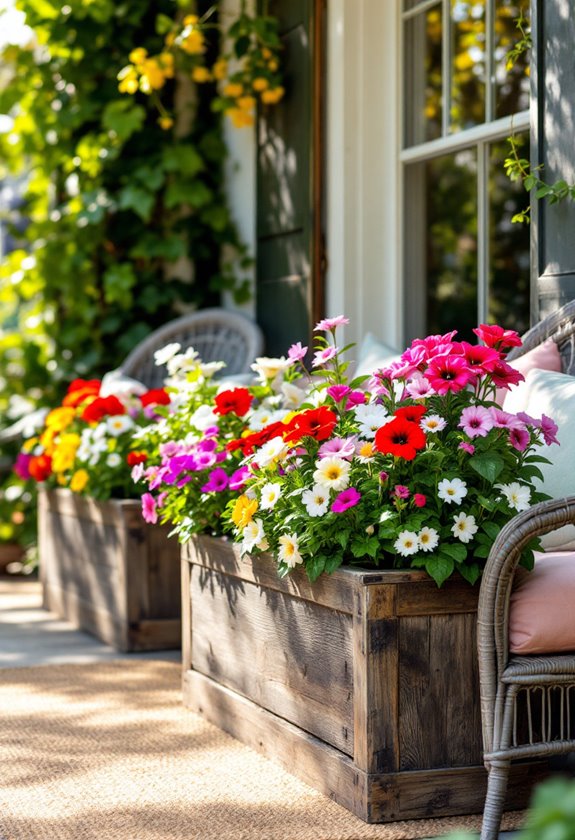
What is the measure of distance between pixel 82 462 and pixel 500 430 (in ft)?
6.66

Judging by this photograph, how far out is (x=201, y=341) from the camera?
14.9 feet

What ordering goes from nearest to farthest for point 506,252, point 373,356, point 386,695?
point 386,695
point 373,356
point 506,252

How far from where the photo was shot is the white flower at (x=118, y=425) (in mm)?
3645

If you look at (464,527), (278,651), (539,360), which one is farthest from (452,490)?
(539,360)

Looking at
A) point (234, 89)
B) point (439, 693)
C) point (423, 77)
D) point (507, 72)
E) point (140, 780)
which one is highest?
point (234, 89)

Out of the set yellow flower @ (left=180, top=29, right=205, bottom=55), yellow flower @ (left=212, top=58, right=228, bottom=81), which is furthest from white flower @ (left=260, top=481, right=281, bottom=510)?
yellow flower @ (left=212, top=58, right=228, bottom=81)

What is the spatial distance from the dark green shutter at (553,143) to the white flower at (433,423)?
0.89 metres

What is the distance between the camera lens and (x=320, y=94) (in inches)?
156

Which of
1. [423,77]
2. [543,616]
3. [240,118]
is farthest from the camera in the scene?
[240,118]

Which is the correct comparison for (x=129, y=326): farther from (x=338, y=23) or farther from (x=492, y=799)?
(x=492, y=799)

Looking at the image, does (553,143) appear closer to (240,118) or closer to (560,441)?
(560,441)

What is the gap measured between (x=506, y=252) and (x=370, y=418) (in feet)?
6.85

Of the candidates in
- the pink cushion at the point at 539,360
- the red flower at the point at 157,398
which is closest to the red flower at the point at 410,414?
the pink cushion at the point at 539,360

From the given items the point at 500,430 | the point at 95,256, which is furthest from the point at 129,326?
the point at 500,430
